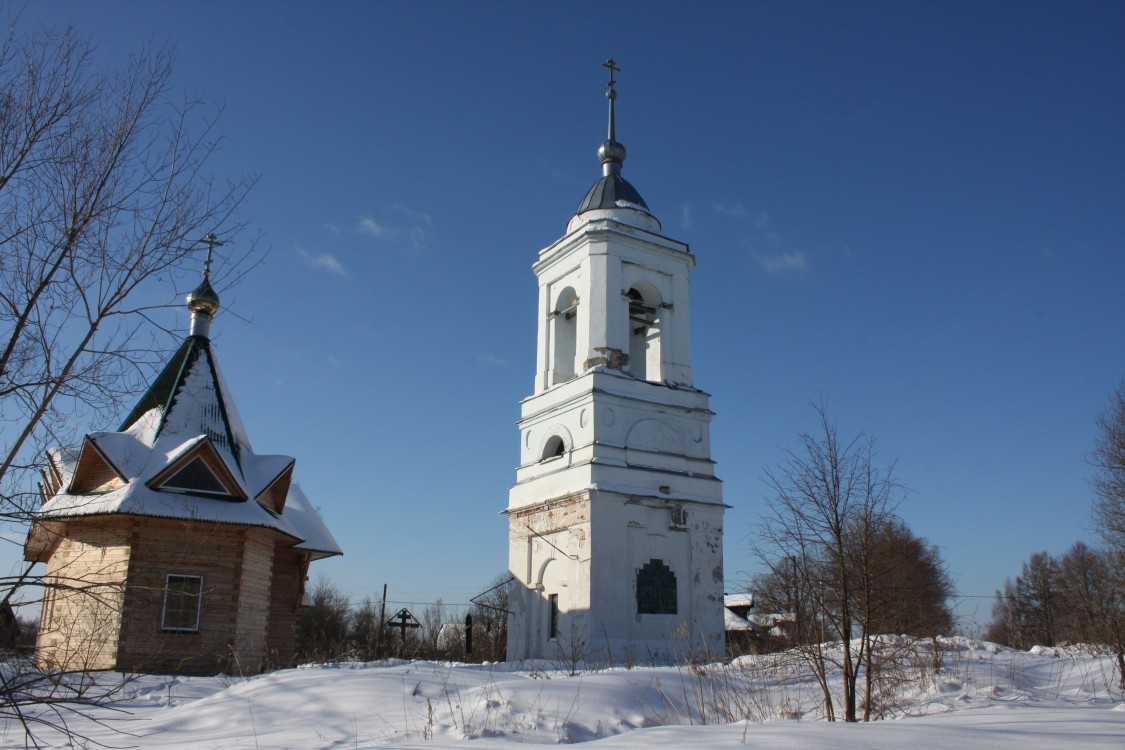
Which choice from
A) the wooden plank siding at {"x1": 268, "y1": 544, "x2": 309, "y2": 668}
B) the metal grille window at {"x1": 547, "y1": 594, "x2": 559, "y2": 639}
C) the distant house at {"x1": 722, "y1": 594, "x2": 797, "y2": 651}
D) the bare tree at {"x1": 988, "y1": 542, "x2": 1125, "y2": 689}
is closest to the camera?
the distant house at {"x1": 722, "y1": 594, "x2": 797, "y2": 651}

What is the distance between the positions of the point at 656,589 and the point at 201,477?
10.4 meters

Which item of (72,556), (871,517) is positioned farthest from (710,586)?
(72,556)

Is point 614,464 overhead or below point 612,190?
below

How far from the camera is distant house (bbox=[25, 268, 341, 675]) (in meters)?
16.7

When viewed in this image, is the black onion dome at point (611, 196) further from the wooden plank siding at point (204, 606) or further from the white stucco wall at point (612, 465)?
the wooden plank siding at point (204, 606)

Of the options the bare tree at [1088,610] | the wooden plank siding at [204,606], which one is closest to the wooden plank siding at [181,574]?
the wooden plank siding at [204,606]

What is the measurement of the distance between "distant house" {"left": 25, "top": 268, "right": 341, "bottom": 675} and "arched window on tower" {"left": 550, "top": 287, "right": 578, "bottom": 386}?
7477mm

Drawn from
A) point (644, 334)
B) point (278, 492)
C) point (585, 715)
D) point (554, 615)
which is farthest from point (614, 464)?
point (585, 715)

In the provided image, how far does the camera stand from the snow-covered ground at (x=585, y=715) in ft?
19.5

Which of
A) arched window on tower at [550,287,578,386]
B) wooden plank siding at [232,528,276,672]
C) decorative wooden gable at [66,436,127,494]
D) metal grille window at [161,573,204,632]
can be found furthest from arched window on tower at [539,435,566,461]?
decorative wooden gable at [66,436,127,494]

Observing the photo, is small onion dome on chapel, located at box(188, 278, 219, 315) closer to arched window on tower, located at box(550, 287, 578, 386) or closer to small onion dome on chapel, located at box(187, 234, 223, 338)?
small onion dome on chapel, located at box(187, 234, 223, 338)

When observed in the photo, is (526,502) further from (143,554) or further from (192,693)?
(192,693)

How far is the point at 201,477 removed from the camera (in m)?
18.2

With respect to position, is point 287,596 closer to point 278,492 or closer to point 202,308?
point 278,492
